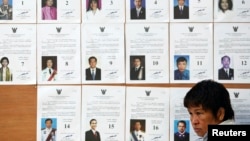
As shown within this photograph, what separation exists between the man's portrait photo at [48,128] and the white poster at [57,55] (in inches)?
5.5

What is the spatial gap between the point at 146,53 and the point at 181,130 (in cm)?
31

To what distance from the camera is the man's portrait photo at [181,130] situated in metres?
1.34

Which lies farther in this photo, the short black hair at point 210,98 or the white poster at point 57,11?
the white poster at point 57,11

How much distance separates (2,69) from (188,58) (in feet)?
2.24

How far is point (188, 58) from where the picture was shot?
52.8 inches

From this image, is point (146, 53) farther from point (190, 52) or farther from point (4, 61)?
point (4, 61)

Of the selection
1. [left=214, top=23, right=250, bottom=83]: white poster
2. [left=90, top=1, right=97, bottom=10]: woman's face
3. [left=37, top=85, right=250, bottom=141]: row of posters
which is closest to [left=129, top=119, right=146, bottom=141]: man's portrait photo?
[left=37, top=85, right=250, bottom=141]: row of posters

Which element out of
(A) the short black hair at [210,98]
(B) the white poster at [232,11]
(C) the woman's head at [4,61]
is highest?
(B) the white poster at [232,11]

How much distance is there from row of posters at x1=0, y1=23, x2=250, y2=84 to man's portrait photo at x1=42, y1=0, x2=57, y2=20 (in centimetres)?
3

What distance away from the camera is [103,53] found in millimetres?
1352

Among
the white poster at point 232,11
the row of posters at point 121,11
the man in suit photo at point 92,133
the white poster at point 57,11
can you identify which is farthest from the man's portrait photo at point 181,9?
the man in suit photo at point 92,133

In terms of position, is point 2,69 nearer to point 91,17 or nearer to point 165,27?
point 91,17

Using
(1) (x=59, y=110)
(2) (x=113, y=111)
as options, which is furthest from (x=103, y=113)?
(1) (x=59, y=110)

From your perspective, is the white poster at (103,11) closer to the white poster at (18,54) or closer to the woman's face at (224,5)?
the white poster at (18,54)
